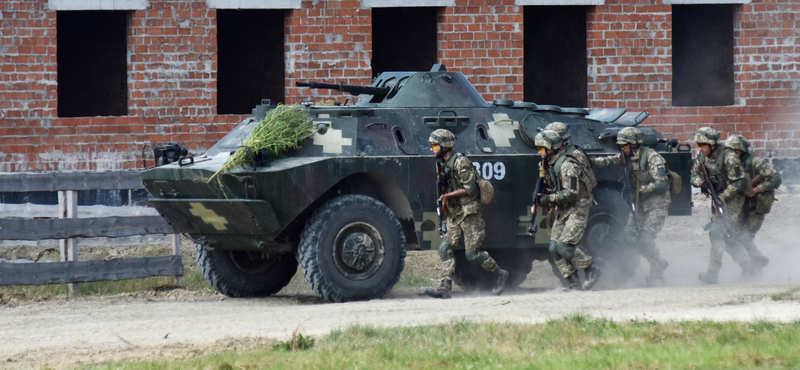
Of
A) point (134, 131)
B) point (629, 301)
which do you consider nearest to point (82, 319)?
point (629, 301)

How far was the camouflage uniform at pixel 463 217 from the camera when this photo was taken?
35.9ft

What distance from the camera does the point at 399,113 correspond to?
11336 millimetres

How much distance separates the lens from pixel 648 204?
1211 cm

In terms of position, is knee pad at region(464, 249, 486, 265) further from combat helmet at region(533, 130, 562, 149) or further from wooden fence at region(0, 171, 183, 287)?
wooden fence at region(0, 171, 183, 287)

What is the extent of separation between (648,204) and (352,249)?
3.38 meters

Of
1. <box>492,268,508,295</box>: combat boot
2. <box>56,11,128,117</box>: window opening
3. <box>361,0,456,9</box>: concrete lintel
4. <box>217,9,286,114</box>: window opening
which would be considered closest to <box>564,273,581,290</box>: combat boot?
<box>492,268,508,295</box>: combat boot

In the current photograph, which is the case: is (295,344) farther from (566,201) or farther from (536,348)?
(566,201)

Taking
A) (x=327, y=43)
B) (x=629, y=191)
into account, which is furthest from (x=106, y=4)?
(x=629, y=191)

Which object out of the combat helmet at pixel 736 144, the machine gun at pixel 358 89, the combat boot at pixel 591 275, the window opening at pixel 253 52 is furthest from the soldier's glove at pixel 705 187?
the window opening at pixel 253 52

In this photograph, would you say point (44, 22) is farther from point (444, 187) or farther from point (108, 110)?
point (444, 187)

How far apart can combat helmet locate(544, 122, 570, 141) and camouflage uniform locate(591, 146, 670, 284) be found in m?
0.75

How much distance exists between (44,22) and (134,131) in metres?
1.84

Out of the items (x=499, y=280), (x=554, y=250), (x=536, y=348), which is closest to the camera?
(x=536, y=348)

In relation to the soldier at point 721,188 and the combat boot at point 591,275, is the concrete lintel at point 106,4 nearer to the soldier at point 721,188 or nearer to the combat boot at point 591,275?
the combat boot at point 591,275
